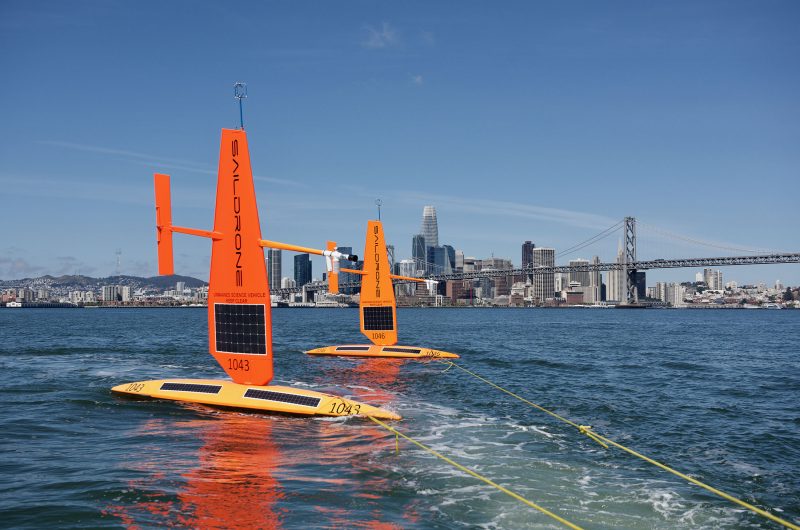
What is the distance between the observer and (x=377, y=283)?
37344 millimetres

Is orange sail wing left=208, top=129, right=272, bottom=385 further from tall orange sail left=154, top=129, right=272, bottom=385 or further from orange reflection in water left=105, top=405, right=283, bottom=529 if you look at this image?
orange reflection in water left=105, top=405, right=283, bottom=529

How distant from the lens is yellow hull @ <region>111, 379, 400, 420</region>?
19.8 meters

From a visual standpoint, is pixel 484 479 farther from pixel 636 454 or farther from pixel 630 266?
pixel 630 266

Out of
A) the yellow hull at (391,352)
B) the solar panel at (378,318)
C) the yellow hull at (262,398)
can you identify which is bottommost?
the yellow hull at (391,352)

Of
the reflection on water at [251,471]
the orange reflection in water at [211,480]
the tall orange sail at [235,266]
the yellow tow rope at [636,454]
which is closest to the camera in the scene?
the orange reflection in water at [211,480]

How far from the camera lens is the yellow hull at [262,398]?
1977cm

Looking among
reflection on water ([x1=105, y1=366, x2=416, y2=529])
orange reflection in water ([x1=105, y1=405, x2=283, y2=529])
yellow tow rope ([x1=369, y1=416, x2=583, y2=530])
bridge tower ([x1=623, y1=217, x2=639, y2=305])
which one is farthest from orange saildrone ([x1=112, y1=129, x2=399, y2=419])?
bridge tower ([x1=623, y1=217, x2=639, y2=305])

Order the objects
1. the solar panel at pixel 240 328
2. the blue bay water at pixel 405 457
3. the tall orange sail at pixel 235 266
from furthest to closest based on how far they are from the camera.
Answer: the solar panel at pixel 240 328
the tall orange sail at pixel 235 266
the blue bay water at pixel 405 457

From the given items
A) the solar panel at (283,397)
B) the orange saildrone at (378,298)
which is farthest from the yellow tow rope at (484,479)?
the orange saildrone at (378,298)

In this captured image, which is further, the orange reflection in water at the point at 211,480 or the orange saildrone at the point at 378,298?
the orange saildrone at the point at 378,298

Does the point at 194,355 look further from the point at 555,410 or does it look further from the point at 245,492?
the point at 245,492

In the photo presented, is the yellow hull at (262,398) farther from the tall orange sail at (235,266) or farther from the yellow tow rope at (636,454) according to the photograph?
the yellow tow rope at (636,454)

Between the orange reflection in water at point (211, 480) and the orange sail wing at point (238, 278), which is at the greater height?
the orange sail wing at point (238, 278)

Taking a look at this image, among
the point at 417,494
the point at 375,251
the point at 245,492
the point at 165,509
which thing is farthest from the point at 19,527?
the point at 375,251
